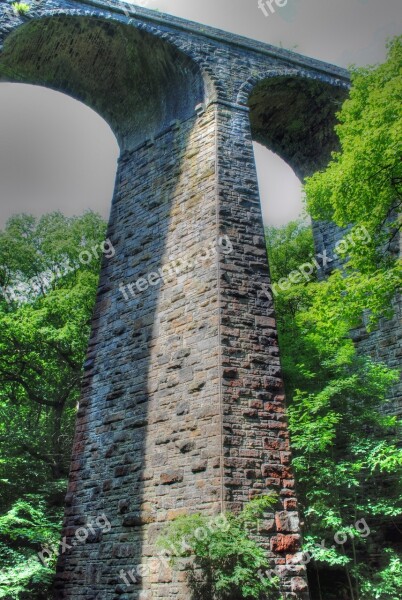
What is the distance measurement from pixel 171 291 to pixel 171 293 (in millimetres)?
33

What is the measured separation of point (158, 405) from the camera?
6680 mm

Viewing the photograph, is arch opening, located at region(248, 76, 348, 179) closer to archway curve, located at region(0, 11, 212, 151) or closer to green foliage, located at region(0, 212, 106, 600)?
archway curve, located at region(0, 11, 212, 151)

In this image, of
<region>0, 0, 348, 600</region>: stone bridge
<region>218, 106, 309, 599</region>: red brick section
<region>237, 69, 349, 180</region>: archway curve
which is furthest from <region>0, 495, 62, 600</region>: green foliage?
<region>237, 69, 349, 180</region>: archway curve

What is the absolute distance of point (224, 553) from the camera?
4957mm

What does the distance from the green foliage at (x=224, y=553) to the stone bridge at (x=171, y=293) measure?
0.18 metres

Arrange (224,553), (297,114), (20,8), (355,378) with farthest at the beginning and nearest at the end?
(297,114)
(20,8)
(355,378)
(224,553)

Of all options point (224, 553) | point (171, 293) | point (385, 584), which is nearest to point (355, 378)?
point (385, 584)

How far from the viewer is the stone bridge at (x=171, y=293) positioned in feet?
19.2

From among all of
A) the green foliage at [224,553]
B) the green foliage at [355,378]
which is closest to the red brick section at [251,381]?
the green foliage at [224,553]

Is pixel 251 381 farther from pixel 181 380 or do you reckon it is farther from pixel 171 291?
pixel 171 291

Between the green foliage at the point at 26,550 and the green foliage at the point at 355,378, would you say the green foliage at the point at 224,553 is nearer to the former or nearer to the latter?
the green foliage at the point at 355,378

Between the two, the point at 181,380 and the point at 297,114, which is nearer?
the point at 181,380

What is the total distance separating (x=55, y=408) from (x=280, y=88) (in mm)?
9372

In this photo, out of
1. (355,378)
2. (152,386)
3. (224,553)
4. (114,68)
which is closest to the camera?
(224,553)
